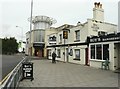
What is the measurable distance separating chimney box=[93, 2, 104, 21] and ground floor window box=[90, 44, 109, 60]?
5.96m

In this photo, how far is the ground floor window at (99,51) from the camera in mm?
22219

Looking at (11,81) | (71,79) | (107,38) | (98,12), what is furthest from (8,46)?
(11,81)

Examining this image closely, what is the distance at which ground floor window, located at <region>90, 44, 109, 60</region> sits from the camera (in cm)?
2222

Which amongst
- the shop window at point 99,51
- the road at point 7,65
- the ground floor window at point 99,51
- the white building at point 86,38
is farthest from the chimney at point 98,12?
the road at point 7,65

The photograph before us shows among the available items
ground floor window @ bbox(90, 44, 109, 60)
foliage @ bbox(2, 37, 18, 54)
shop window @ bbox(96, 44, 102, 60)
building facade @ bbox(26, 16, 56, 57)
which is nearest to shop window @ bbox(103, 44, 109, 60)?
ground floor window @ bbox(90, 44, 109, 60)

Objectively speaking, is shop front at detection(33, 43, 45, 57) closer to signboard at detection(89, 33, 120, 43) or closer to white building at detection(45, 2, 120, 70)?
white building at detection(45, 2, 120, 70)

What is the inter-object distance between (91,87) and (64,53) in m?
24.6

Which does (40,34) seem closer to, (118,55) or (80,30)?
(80,30)

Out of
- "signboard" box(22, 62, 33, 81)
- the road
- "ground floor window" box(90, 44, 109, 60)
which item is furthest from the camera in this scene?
"ground floor window" box(90, 44, 109, 60)

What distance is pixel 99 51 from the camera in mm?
23391

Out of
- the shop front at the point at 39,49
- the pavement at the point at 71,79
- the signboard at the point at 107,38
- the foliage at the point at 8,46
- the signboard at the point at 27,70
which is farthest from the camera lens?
the foliage at the point at 8,46

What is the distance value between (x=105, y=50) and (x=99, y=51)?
1095 millimetres

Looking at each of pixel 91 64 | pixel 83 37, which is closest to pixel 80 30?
pixel 83 37

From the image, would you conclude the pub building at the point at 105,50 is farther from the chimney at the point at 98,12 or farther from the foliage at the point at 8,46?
the foliage at the point at 8,46
